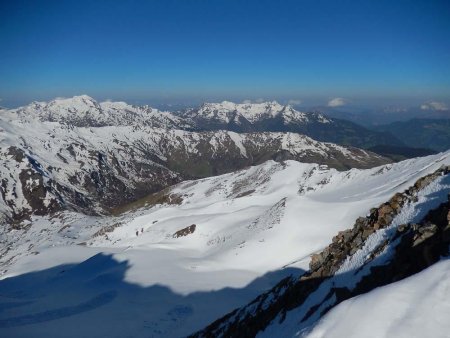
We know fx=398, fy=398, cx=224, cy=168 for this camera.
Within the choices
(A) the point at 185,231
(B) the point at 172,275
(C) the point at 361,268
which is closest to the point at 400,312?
(C) the point at 361,268

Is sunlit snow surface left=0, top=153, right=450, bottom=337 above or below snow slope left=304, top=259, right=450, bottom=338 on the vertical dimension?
below

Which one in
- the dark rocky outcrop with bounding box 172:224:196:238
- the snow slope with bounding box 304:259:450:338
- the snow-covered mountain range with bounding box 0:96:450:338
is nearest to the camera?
the snow slope with bounding box 304:259:450:338

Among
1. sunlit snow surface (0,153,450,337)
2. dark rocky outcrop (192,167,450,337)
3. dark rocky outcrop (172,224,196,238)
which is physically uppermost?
dark rocky outcrop (192,167,450,337)

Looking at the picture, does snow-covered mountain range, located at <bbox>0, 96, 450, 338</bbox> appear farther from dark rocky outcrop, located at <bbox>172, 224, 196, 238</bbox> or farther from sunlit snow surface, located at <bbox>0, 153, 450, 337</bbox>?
dark rocky outcrop, located at <bbox>172, 224, 196, 238</bbox>

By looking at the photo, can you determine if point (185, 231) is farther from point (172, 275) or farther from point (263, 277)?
point (263, 277)

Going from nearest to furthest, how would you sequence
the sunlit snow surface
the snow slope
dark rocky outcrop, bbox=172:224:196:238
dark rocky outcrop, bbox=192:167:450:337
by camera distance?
1. the snow slope
2. dark rocky outcrop, bbox=192:167:450:337
3. the sunlit snow surface
4. dark rocky outcrop, bbox=172:224:196:238

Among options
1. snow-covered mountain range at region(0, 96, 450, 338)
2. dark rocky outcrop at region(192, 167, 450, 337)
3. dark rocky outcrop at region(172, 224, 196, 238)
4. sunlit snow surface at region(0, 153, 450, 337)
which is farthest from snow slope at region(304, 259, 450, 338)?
dark rocky outcrop at region(172, 224, 196, 238)

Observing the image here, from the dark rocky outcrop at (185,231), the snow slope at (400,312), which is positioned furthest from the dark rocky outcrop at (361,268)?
the dark rocky outcrop at (185,231)

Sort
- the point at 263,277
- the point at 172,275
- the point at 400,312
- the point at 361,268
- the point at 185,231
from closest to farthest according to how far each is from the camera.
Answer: the point at 400,312
the point at 361,268
the point at 263,277
the point at 172,275
the point at 185,231

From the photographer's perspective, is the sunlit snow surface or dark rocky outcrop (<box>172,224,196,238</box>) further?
dark rocky outcrop (<box>172,224,196,238</box>)

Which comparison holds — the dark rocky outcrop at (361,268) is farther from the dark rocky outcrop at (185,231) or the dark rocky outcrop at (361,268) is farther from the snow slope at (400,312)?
the dark rocky outcrop at (185,231)
